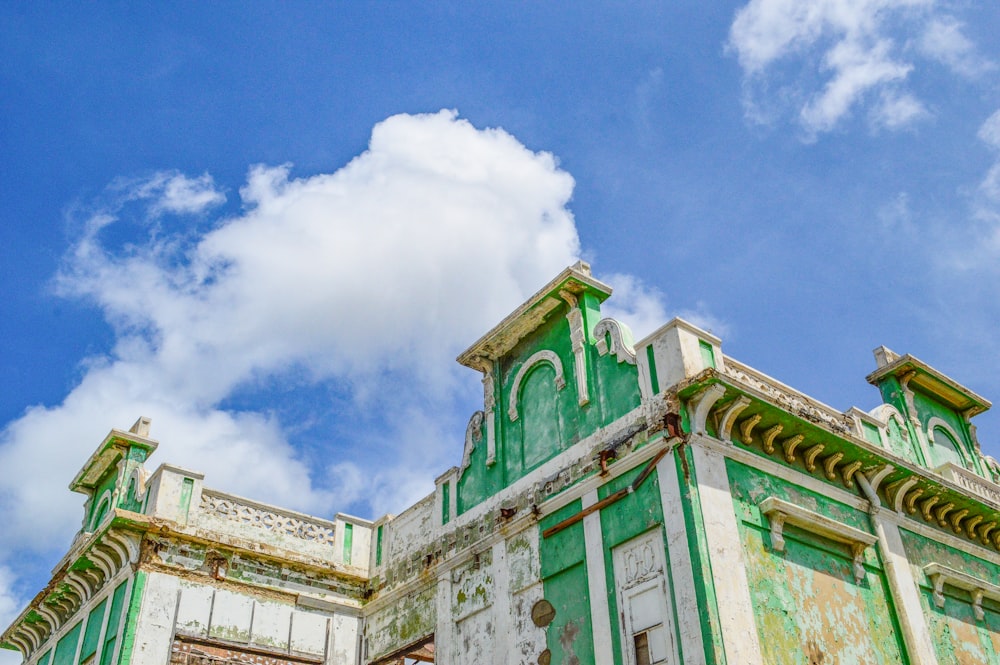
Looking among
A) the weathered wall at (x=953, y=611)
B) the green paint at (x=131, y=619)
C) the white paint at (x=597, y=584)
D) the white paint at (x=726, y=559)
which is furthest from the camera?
the green paint at (x=131, y=619)

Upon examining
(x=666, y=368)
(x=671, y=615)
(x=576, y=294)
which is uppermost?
(x=576, y=294)

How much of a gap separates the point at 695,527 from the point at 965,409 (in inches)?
461

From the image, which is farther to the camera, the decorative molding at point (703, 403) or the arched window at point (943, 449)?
the arched window at point (943, 449)

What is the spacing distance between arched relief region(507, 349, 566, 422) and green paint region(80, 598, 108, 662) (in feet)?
26.5

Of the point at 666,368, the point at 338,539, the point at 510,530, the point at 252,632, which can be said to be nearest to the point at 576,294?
the point at 666,368

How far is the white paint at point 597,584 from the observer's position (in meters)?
13.3

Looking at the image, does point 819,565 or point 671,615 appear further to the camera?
point 819,565

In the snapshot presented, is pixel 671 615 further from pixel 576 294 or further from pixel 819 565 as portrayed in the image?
pixel 576 294

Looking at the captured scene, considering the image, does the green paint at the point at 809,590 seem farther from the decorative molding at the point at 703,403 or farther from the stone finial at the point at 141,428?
the stone finial at the point at 141,428

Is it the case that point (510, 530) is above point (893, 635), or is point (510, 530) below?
above

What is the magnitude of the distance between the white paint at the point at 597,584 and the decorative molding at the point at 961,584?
5640mm

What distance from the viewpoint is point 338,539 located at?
18938 millimetres

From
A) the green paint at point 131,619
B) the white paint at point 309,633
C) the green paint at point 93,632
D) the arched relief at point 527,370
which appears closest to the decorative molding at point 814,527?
the arched relief at point 527,370

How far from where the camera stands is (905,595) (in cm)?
1457
